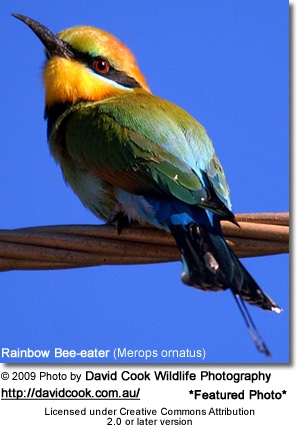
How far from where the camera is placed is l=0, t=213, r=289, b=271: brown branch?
2.18m

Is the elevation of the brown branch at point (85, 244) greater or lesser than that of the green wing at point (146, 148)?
lesser

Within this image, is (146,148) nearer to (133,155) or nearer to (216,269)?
(133,155)

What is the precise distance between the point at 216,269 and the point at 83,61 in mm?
1277

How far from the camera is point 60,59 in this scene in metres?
3.28

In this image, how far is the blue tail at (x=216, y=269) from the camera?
90.8 inches

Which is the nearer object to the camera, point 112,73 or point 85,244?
point 85,244

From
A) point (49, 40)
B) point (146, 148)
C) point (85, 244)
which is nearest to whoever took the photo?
point (85, 244)

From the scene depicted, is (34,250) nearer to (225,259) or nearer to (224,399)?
(225,259)

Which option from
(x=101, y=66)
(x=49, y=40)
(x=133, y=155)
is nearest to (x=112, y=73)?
(x=101, y=66)

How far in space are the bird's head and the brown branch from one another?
3.55 feet

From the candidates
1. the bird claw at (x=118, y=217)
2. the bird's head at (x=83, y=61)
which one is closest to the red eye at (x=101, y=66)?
the bird's head at (x=83, y=61)

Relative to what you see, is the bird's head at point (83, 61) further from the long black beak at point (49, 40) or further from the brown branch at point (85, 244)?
the brown branch at point (85, 244)

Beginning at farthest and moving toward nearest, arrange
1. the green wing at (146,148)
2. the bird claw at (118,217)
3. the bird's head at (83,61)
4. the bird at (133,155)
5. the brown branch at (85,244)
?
the bird's head at (83,61) → the bird claw at (118,217) → the green wing at (146,148) → the bird at (133,155) → the brown branch at (85,244)

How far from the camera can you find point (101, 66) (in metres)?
3.29
